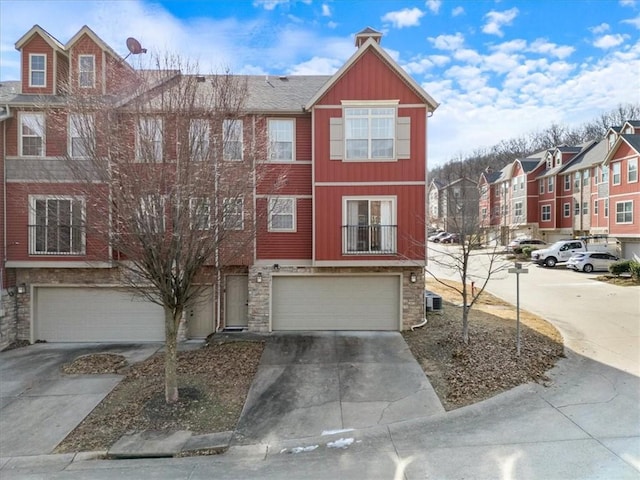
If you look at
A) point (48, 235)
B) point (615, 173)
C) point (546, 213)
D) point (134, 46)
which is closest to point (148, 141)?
point (134, 46)

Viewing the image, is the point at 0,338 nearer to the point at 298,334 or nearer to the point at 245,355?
the point at 245,355

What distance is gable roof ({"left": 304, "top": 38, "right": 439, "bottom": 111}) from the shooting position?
11.7 m

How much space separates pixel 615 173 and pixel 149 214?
34480mm

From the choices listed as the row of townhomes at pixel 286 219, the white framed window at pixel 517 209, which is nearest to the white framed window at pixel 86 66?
the row of townhomes at pixel 286 219

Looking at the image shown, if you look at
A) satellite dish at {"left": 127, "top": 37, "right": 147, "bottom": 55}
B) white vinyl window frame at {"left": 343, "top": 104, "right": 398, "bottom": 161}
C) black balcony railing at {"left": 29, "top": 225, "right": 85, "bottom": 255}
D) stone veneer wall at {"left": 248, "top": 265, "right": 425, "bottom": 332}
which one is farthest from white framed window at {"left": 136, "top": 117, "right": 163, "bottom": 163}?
black balcony railing at {"left": 29, "top": 225, "right": 85, "bottom": 255}

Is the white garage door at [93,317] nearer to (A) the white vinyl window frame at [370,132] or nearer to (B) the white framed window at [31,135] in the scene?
(B) the white framed window at [31,135]

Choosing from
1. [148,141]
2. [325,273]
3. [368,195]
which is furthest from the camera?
[325,273]

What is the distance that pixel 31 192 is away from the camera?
1170 cm

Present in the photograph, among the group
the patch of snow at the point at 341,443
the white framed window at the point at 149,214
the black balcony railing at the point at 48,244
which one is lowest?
the patch of snow at the point at 341,443

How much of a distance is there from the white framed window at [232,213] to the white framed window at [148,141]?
5.16ft

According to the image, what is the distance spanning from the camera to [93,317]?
12570 millimetres

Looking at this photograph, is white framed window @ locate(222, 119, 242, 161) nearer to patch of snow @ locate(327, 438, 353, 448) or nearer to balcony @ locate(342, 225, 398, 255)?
balcony @ locate(342, 225, 398, 255)

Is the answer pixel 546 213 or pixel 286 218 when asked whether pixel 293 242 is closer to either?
pixel 286 218

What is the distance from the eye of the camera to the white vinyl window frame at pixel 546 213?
40469 millimetres
